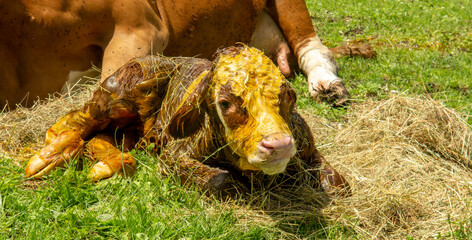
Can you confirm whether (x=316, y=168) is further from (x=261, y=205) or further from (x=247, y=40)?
(x=247, y=40)

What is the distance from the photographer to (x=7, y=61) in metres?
4.43

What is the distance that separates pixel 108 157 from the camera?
3713mm

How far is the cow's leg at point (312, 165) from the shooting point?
3402 millimetres

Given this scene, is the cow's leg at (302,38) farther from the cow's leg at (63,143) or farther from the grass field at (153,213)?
the cow's leg at (63,143)

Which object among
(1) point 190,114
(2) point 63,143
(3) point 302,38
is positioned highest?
(1) point 190,114

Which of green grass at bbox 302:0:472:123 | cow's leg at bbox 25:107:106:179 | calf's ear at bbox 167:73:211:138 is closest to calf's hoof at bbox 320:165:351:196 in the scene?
calf's ear at bbox 167:73:211:138

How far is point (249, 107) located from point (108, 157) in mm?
1287

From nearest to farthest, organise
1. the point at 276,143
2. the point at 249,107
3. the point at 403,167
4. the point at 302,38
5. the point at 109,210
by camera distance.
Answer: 1. the point at 276,143
2. the point at 249,107
3. the point at 109,210
4. the point at 403,167
5. the point at 302,38

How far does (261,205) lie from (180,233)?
563mm

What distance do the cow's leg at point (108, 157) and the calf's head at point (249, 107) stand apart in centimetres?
69

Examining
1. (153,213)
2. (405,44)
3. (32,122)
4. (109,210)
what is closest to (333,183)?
(153,213)

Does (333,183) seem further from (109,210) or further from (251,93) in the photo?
(109,210)

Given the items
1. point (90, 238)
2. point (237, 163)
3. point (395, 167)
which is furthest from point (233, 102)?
point (395, 167)

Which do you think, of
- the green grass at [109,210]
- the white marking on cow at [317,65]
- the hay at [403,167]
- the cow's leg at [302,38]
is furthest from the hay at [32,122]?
the cow's leg at [302,38]
